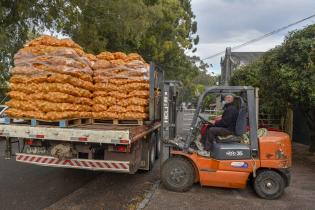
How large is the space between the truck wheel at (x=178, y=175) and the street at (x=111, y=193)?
167mm

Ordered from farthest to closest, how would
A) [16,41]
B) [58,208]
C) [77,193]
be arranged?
[16,41] < [77,193] < [58,208]

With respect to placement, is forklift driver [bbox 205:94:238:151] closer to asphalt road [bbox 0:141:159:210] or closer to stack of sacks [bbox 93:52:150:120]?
stack of sacks [bbox 93:52:150:120]

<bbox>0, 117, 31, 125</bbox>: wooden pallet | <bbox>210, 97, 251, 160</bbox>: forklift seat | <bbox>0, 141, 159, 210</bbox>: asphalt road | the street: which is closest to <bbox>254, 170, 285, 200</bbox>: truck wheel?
→ the street

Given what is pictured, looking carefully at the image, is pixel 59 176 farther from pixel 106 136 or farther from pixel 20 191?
pixel 106 136

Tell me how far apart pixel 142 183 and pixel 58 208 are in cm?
253

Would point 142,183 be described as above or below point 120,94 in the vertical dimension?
below

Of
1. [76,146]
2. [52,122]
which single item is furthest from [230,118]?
[52,122]

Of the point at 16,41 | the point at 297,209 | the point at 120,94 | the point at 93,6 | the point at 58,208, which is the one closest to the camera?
the point at 58,208

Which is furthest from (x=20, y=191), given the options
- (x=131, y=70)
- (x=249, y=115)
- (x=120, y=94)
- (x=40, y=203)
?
(x=249, y=115)

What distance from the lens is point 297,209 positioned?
677cm

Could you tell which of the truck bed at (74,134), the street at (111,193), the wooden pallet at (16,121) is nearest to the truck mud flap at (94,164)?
the truck bed at (74,134)

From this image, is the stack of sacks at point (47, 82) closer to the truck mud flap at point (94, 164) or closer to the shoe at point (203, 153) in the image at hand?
the truck mud flap at point (94, 164)

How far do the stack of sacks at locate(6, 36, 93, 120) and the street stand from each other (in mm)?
1525

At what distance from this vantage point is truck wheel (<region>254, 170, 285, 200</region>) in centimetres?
736
